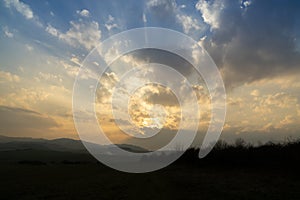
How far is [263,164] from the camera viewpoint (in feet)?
49.1

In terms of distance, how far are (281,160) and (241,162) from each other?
2.89 meters

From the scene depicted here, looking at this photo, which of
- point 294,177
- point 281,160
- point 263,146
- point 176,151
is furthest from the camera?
point 176,151

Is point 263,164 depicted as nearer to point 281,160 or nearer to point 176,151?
point 281,160

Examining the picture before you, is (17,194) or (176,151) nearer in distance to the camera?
(17,194)

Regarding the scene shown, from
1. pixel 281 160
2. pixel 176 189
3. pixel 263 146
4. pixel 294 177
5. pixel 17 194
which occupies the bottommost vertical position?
pixel 17 194

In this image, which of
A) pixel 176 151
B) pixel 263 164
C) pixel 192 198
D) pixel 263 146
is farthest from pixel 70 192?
pixel 176 151

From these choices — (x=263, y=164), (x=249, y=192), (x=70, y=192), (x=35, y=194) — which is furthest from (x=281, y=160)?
(x=35, y=194)

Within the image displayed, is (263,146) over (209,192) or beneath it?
over

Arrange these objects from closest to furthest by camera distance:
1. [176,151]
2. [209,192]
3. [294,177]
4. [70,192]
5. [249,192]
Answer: [249,192]
[209,192]
[70,192]
[294,177]
[176,151]

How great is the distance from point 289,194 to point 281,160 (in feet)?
24.3

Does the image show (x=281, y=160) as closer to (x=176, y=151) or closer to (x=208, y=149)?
(x=208, y=149)

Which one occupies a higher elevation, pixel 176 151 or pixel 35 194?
pixel 176 151

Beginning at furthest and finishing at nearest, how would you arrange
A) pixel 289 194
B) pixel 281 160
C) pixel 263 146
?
pixel 263 146 → pixel 281 160 → pixel 289 194

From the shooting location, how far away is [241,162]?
55.3 ft
